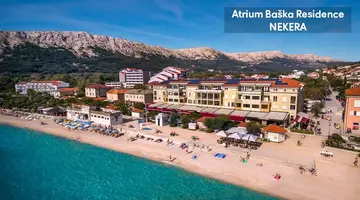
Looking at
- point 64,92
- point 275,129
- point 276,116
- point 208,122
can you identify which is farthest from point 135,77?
point 275,129

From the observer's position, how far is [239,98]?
4803cm

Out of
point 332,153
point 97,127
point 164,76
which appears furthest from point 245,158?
point 164,76

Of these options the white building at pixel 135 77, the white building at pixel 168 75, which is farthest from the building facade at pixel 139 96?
the white building at pixel 135 77

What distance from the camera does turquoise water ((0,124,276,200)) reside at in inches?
931

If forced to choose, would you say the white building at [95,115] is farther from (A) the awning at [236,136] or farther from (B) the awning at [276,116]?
(B) the awning at [276,116]

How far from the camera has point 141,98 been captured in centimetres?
6431

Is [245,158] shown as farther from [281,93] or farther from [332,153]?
[281,93]

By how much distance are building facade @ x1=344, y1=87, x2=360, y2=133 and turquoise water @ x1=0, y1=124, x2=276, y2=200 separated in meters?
25.1

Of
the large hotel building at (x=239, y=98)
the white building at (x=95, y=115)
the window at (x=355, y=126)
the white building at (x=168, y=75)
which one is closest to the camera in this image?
the window at (x=355, y=126)

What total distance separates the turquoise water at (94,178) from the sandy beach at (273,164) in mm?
1430

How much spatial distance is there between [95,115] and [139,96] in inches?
668

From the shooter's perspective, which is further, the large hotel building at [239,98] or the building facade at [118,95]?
the building facade at [118,95]

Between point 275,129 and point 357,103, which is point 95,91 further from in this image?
point 357,103

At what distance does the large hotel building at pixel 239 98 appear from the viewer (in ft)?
141
